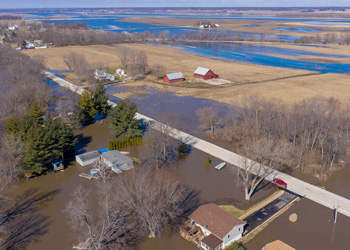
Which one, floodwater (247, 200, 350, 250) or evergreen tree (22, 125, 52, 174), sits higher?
evergreen tree (22, 125, 52, 174)

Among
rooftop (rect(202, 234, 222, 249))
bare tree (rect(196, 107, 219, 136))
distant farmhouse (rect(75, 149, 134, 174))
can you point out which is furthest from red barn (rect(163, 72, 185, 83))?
rooftop (rect(202, 234, 222, 249))

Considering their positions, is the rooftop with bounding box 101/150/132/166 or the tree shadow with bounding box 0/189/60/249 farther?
the rooftop with bounding box 101/150/132/166

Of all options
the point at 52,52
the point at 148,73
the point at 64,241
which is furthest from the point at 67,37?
the point at 64,241

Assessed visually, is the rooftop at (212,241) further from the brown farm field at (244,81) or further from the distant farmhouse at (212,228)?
the brown farm field at (244,81)

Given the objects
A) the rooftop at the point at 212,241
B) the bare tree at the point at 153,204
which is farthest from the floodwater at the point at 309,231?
the bare tree at the point at 153,204

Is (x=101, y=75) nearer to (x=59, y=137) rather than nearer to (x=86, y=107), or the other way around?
(x=86, y=107)

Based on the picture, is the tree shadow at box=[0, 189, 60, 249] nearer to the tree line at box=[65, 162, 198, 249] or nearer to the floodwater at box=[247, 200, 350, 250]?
the tree line at box=[65, 162, 198, 249]
